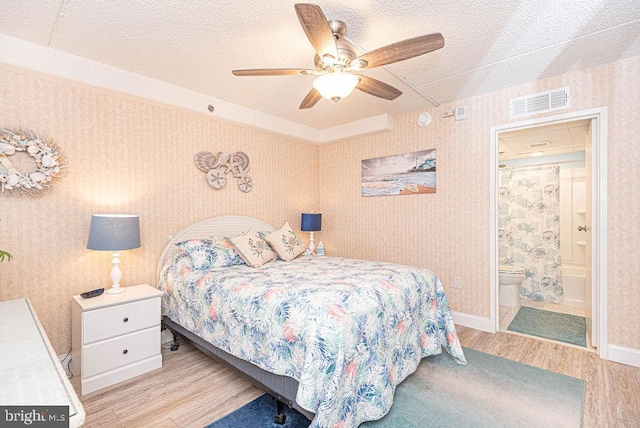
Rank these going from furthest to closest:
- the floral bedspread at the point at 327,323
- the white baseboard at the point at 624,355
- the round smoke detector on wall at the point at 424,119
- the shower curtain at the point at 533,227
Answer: the shower curtain at the point at 533,227
the round smoke detector on wall at the point at 424,119
the white baseboard at the point at 624,355
the floral bedspread at the point at 327,323

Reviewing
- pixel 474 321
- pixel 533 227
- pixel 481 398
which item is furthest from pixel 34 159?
pixel 533 227

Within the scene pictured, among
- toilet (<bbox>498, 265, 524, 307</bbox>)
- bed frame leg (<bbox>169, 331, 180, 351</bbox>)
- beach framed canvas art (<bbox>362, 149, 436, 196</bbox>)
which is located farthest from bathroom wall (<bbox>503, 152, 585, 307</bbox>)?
bed frame leg (<bbox>169, 331, 180, 351</bbox>)

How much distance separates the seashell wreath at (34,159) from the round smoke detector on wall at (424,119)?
11.8 ft

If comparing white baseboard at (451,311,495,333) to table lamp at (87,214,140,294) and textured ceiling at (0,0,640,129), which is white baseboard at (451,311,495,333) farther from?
table lamp at (87,214,140,294)

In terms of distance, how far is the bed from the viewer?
1.64 m

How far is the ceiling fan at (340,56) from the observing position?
1.68 m

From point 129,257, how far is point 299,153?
2581mm

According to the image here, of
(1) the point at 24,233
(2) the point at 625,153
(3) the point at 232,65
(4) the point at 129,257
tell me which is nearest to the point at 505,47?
(2) the point at 625,153

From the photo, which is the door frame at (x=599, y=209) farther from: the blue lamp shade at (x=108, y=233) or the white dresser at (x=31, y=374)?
the blue lamp shade at (x=108, y=233)

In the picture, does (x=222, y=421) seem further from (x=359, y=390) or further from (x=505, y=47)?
(x=505, y=47)

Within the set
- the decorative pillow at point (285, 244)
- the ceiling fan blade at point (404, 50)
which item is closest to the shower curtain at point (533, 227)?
the decorative pillow at point (285, 244)

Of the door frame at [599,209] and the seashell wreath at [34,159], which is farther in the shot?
the door frame at [599,209]

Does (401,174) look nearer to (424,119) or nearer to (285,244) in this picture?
(424,119)

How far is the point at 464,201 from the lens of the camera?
11.4 feet
